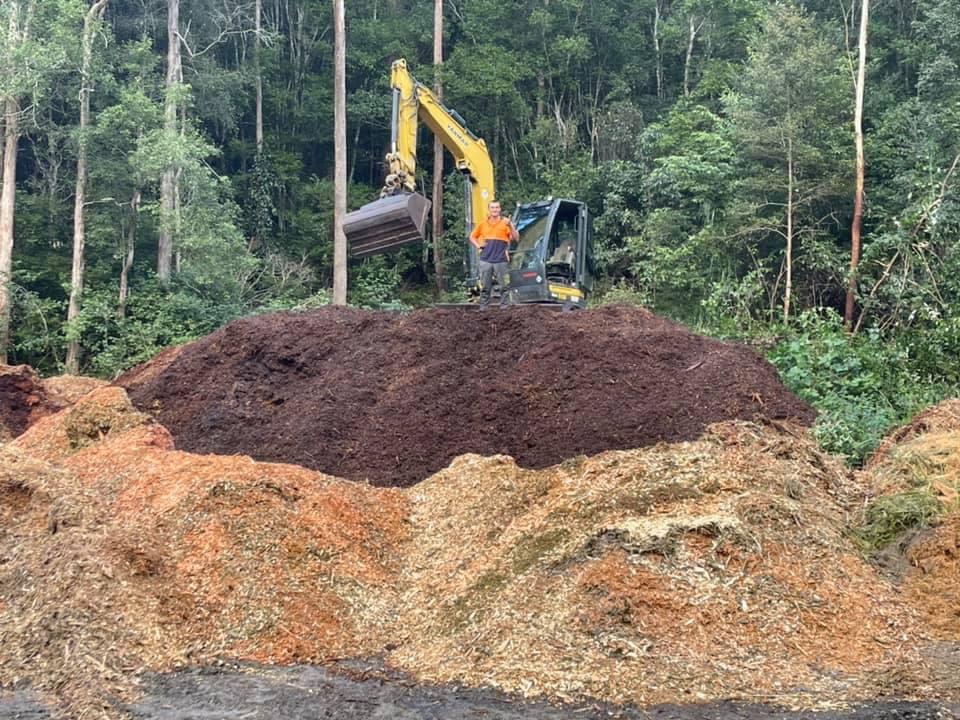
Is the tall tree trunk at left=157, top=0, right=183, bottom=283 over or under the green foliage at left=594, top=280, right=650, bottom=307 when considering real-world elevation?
over

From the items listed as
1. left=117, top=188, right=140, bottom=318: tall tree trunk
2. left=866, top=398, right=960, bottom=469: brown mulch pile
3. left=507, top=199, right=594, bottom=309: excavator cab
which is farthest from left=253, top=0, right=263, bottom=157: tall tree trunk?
left=866, top=398, right=960, bottom=469: brown mulch pile

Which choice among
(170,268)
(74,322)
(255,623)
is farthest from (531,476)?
(170,268)

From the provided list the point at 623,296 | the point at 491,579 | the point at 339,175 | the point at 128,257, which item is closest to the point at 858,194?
the point at 623,296

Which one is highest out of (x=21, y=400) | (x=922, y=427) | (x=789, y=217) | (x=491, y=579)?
(x=789, y=217)

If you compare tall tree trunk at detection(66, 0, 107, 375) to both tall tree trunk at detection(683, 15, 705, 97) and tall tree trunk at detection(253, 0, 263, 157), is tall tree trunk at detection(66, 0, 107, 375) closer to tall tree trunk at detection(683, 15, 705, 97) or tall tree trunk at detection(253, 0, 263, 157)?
tall tree trunk at detection(253, 0, 263, 157)

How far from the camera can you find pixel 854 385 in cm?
1002

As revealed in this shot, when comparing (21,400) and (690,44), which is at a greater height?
(690,44)

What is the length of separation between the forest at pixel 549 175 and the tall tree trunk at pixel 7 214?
0.06 metres

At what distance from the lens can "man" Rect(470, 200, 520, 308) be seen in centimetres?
1064

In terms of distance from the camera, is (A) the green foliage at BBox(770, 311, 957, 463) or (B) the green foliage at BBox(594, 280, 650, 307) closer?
(A) the green foliage at BBox(770, 311, 957, 463)

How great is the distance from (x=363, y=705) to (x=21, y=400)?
9.01m

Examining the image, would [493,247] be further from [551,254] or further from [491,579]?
[491,579]

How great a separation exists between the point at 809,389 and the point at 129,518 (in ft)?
23.3

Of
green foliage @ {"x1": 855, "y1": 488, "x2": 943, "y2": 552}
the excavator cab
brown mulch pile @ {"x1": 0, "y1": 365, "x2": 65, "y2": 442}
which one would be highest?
the excavator cab
